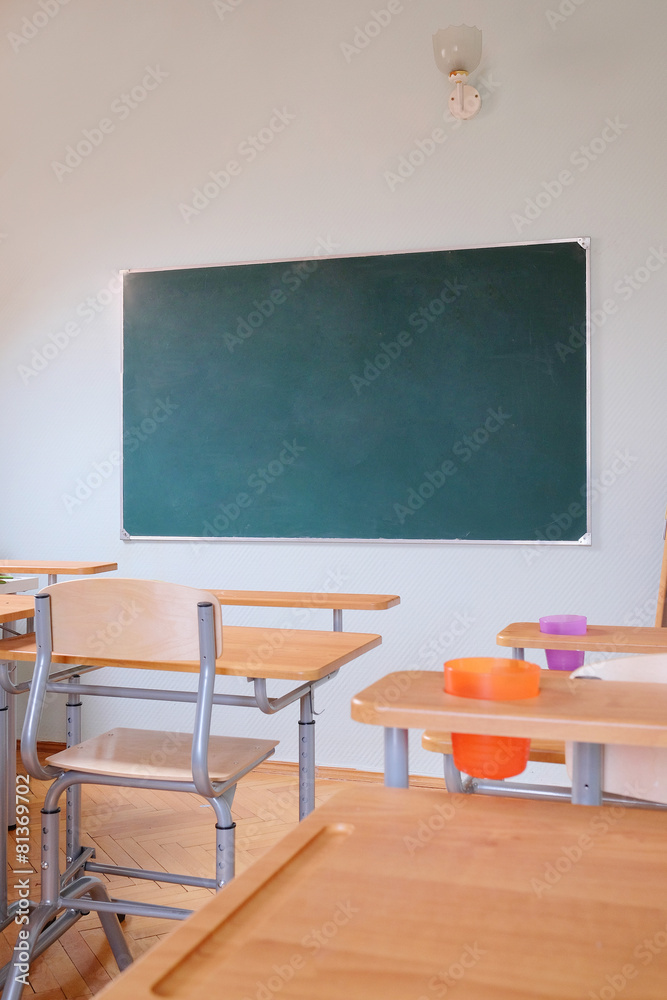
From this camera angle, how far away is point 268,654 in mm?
1798

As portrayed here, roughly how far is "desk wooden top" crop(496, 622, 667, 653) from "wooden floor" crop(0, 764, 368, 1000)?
73 centimetres

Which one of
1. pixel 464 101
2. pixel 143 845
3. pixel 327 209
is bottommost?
pixel 143 845

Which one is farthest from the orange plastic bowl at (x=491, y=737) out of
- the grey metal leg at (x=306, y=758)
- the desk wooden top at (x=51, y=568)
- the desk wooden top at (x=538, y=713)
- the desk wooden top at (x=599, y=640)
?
the desk wooden top at (x=51, y=568)

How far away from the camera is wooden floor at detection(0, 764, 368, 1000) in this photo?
198 cm

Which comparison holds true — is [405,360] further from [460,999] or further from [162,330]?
[460,999]

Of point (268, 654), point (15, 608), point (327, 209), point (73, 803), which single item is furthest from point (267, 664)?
point (327, 209)

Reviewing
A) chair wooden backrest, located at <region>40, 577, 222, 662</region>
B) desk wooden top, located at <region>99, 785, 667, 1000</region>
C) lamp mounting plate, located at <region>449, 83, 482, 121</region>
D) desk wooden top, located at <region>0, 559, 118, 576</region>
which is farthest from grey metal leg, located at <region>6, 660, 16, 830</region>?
lamp mounting plate, located at <region>449, 83, 482, 121</region>

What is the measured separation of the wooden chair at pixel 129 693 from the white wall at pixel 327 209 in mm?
1576

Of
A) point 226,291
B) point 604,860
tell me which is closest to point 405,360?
point 226,291

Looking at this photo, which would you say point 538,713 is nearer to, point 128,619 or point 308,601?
point 128,619

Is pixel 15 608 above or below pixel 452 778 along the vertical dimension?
above

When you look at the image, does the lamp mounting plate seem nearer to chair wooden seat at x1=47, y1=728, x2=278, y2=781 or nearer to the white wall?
the white wall

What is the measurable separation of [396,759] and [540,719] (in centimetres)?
14

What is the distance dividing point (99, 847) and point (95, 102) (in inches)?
120
